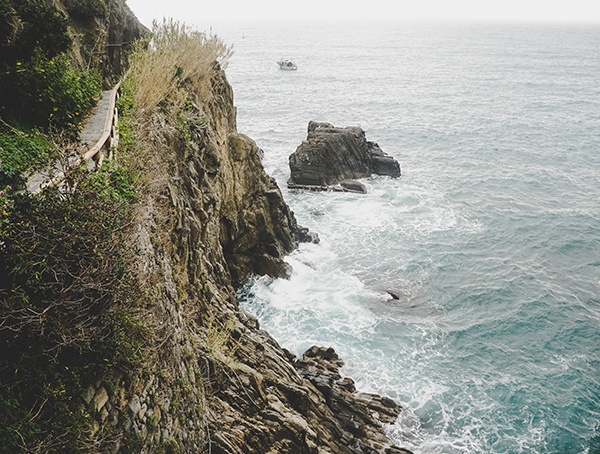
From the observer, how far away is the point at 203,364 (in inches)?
446

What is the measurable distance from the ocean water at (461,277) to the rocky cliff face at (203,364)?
2.94m

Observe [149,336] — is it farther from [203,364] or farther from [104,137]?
[104,137]

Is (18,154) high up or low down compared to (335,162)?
up

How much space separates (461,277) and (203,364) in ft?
71.6

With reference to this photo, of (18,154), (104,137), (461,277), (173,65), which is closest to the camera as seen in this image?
(18,154)

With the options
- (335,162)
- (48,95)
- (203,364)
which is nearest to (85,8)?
(48,95)

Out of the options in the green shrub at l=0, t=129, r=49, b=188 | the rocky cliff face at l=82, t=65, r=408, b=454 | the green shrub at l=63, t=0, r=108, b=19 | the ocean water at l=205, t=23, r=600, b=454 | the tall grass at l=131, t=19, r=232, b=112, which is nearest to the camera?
the rocky cliff face at l=82, t=65, r=408, b=454

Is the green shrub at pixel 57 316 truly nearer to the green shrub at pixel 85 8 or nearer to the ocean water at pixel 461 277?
the ocean water at pixel 461 277

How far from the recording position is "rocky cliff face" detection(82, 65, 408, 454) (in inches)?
291

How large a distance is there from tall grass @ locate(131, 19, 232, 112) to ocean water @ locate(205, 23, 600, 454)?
11353 mm

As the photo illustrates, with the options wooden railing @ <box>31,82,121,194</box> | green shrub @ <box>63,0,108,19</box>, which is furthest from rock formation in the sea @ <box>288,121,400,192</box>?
wooden railing @ <box>31,82,121,194</box>

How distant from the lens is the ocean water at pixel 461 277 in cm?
1956

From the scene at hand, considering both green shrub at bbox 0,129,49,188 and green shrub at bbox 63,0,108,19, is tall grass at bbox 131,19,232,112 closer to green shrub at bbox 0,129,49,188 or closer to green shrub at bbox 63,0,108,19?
green shrub at bbox 63,0,108,19

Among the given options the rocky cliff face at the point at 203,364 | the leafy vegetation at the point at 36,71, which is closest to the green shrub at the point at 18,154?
the leafy vegetation at the point at 36,71
